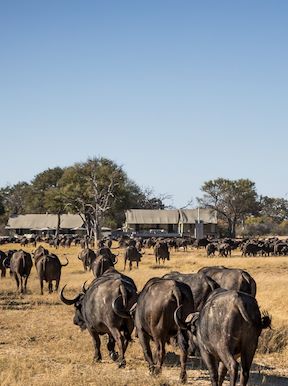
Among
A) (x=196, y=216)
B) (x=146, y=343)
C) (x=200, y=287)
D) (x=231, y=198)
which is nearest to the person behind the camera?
(x=146, y=343)

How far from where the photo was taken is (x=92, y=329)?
12734mm

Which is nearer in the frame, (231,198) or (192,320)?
(192,320)

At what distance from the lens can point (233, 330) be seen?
9.26 m

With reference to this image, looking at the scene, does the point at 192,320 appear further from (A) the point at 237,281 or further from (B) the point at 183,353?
(A) the point at 237,281

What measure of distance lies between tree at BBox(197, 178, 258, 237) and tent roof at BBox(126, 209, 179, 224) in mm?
12176

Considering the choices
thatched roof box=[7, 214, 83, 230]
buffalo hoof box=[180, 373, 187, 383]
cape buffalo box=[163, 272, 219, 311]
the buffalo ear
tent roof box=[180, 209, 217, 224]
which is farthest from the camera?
thatched roof box=[7, 214, 83, 230]

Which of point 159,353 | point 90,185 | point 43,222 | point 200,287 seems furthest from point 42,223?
point 159,353

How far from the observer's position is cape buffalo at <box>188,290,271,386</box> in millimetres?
9266

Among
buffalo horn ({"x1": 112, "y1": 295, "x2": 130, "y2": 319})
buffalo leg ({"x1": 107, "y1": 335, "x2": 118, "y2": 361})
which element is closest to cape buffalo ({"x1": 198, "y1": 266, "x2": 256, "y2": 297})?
buffalo leg ({"x1": 107, "y1": 335, "x2": 118, "y2": 361})

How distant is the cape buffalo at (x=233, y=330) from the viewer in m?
9.27

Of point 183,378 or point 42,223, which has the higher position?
point 42,223

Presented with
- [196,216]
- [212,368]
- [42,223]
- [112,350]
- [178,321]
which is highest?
[196,216]

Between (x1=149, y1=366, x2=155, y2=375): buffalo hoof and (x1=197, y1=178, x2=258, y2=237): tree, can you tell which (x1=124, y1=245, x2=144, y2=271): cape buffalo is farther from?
(x1=197, y1=178, x2=258, y2=237): tree

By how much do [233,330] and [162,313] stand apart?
2016mm
